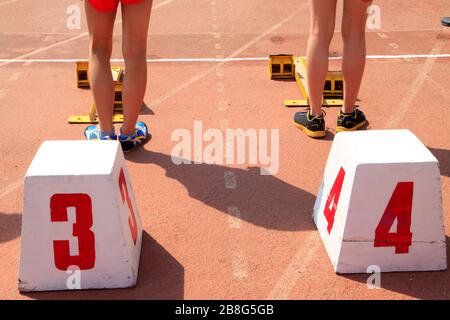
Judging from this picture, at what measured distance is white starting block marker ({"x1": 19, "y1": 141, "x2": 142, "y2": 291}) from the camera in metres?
3.32

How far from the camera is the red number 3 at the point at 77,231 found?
3.34 meters

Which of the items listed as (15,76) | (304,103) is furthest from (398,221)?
(15,76)

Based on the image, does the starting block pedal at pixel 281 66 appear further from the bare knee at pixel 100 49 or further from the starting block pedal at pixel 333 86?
the bare knee at pixel 100 49

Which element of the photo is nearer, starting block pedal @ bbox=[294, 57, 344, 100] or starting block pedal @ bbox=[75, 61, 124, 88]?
starting block pedal @ bbox=[294, 57, 344, 100]

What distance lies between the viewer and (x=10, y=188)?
4598 millimetres

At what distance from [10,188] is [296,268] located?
7.18 ft

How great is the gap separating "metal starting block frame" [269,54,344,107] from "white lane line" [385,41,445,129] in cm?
54

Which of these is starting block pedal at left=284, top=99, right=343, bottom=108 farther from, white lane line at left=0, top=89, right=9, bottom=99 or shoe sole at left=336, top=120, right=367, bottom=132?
white lane line at left=0, top=89, right=9, bottom=99

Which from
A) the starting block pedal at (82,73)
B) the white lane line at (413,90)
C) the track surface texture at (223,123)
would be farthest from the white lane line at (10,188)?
the white lane line at (413,90)

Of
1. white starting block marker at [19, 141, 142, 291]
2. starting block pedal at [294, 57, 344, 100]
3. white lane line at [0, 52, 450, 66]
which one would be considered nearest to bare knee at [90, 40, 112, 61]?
white starting block marker at [19, 141, 142, 291]

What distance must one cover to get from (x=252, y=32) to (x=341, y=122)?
3.42 m

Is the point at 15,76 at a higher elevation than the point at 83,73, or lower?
lower

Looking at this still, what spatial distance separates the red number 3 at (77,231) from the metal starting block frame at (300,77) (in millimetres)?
3043

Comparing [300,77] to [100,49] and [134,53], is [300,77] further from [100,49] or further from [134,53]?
[100,49]
